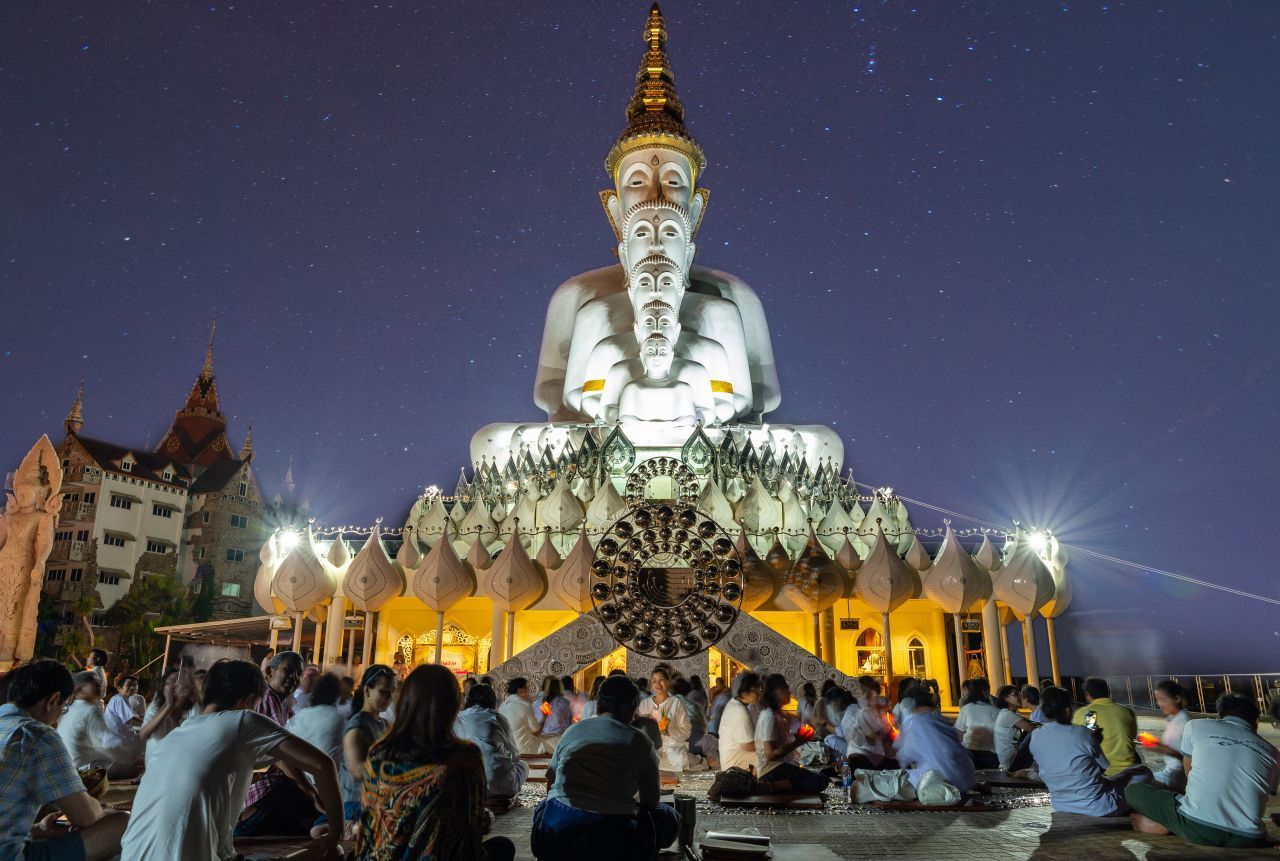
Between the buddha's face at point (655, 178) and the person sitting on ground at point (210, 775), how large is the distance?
22.2m

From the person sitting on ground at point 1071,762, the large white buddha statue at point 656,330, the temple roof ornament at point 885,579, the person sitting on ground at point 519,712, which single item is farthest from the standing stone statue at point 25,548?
the person sitting on ground at point 1071,762

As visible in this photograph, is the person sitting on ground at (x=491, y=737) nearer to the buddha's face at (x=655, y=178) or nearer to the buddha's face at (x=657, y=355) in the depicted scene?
the buddha's face at (x=657, y=355)

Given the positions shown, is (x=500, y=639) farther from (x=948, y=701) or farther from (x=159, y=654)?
(x=159, y=654)

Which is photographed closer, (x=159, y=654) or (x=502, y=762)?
(x=502, y=762)

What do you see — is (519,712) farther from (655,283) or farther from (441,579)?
(655,283)

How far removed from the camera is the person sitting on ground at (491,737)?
554cm

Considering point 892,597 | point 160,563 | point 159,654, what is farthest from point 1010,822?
point 160,563

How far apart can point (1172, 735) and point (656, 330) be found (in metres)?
17.1

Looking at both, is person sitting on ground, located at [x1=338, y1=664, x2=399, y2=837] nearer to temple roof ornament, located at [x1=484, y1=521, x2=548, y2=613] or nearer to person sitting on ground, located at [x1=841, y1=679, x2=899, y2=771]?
person sitting on ground, located at [x1=841, y1=679, x2=899, y2=771]

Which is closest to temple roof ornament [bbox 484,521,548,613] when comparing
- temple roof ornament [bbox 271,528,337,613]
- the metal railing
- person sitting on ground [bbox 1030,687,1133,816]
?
temple roof ornament [bbox 271,528,337,613]

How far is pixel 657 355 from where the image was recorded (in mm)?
21797

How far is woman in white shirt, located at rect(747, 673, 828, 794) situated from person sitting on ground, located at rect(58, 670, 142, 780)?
4.33 m

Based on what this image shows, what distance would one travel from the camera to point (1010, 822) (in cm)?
582

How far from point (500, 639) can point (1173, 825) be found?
43.6ft
